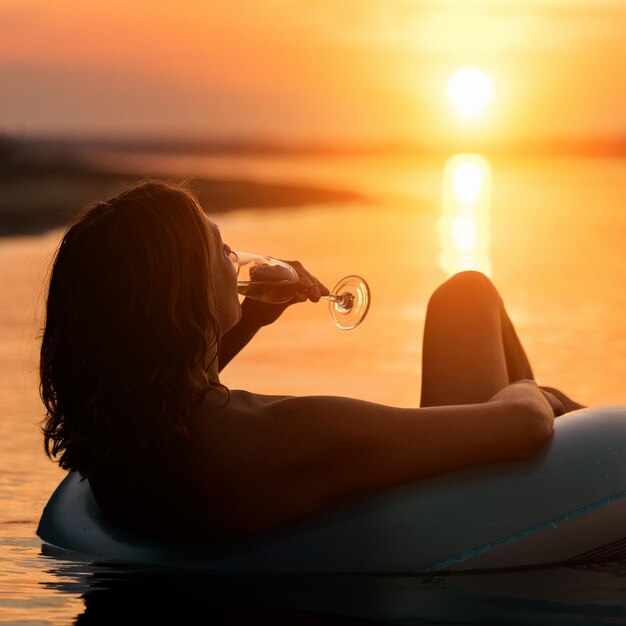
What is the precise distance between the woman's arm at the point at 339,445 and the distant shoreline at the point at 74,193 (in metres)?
14.1

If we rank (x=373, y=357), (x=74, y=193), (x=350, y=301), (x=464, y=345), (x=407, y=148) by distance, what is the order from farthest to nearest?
(x=407, y=148), (x=74, y=193), (x=373, y=357), (x=350, y=301), (x=464, y=345)

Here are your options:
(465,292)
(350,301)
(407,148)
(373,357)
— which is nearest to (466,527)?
(465,292)

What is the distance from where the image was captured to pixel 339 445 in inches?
147

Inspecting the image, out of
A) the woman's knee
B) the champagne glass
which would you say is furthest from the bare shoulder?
the champagne glass

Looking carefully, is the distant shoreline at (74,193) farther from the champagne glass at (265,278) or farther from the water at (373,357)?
the champagne glass at (265,278)

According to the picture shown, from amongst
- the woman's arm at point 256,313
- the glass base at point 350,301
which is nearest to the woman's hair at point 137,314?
the woman's arm at point 256,313

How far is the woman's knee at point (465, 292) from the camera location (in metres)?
4.58

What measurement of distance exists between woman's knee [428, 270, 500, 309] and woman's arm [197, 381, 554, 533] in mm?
508

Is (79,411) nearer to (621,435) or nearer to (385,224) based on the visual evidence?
(621,435)

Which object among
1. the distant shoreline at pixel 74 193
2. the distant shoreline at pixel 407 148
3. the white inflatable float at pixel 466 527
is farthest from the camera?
the distant shoreline at pixel 407 148

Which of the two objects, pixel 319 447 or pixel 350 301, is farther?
pixel 350 301

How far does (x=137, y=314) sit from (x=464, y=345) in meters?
1.23

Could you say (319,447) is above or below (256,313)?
below

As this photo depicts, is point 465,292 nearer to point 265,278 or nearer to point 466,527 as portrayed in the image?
point 265,278
